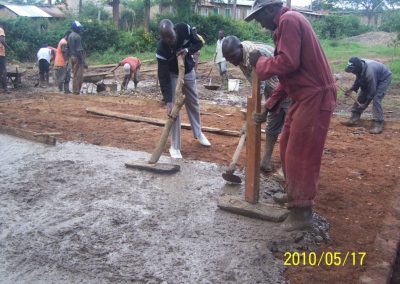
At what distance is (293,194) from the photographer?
3.24 m

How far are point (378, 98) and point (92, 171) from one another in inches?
208

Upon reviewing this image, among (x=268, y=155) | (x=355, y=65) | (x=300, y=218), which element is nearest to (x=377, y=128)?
(x=355, y=65)

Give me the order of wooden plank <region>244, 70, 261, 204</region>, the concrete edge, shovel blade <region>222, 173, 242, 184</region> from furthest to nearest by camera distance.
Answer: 1. shovel blade <region>222, 173, 242, 184</region>
2. wooden plank <region>244, 70, 261, 204</region>
3. the concrete edge

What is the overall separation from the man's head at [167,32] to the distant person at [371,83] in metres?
3.76

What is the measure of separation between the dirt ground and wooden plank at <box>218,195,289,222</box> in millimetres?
439

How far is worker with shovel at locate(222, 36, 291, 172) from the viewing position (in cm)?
347

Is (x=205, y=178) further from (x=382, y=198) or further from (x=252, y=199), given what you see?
(x=382, y=198)

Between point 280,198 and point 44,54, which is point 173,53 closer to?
point 280,198

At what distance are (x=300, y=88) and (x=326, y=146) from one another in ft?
10.6

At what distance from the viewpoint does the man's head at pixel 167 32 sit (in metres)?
4.68

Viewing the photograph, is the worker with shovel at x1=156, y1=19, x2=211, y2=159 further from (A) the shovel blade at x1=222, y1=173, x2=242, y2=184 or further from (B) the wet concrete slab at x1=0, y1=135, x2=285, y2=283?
(A) the shovel blade at x1=222, y1=173, x2=242, y2=184

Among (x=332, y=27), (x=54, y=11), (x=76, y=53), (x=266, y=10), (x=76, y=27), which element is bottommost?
(x=76, y=53)

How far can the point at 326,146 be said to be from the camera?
617 centimetres

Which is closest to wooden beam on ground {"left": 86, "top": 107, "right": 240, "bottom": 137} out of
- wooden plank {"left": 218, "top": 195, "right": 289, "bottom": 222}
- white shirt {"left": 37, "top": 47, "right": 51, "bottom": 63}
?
wooden plank {"left": 218, "top": 195, "right": 289, "bottom": 222}
